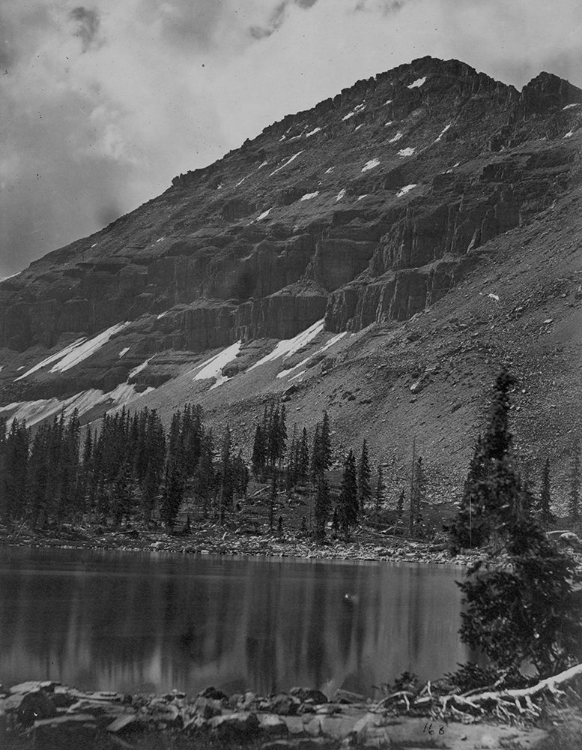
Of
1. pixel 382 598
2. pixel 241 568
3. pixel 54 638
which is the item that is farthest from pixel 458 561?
pixel 54 638

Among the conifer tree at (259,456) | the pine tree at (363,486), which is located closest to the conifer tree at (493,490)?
the pine tree at (363,486)

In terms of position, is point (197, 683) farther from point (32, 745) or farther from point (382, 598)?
point (382, 598)

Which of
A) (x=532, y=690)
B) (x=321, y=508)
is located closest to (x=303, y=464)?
(x=321, y=508)

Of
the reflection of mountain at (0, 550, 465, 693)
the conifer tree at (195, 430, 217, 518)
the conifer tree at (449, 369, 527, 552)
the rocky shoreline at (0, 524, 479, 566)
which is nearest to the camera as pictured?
the conifer tree at (449, 369, 527, 552)

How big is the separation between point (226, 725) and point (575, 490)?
100893 mm

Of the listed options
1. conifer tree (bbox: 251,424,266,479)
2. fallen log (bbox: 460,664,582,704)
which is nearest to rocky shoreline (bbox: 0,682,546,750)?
fallen log (bbox: 460,664,582,704)

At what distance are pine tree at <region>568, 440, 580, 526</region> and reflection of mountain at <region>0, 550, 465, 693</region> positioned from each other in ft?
146

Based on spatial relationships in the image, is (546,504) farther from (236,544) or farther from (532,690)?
(532,690)

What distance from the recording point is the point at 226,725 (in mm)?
21641

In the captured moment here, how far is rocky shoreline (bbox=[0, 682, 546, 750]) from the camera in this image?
2044cm

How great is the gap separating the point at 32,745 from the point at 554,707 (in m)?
13.8

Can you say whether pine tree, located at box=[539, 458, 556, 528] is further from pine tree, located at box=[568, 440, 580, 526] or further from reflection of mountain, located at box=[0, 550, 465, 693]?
reflection of mountain, located at box=[0, 550, 465, 693]

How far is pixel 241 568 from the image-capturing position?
255 ft

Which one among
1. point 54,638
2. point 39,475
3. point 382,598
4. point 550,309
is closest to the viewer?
point 54,638
